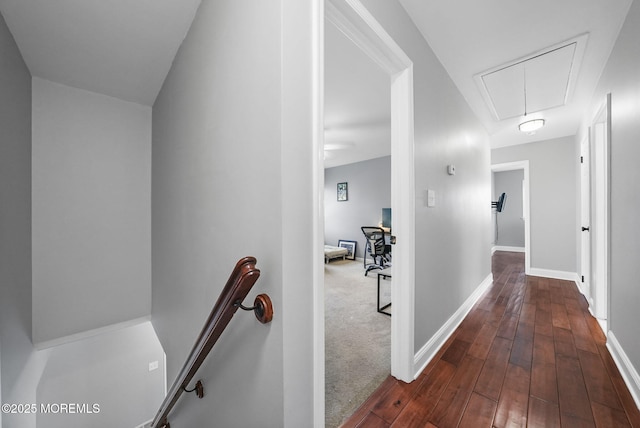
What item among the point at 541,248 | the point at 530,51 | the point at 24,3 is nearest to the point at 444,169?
the point at 530,51

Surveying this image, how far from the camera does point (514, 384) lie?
5.12 feet

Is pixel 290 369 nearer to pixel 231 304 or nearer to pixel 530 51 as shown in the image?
pixel 231 304

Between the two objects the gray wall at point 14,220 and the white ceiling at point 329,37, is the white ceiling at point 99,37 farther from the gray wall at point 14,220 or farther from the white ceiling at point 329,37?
the gray wall at point 14,220

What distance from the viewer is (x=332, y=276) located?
4602 mm

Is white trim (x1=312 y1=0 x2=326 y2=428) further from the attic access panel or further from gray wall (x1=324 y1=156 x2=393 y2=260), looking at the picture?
gray wall (x1=324 y1=156 x2=393 y2=260)

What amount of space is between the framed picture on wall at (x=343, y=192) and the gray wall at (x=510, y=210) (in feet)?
14.7

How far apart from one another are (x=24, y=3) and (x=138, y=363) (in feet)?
10.2

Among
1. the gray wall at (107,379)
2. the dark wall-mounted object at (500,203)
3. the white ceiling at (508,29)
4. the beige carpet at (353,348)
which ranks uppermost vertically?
the white ceiling at (508,29)

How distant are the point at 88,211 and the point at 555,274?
257 inches

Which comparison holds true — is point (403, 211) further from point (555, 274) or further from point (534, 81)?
point (555, 274)

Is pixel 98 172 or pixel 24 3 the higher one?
pixel 24 3

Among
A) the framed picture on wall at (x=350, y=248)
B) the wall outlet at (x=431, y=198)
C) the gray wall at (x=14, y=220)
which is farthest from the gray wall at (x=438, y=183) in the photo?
the framed picture on wall at (x=350, y=248)

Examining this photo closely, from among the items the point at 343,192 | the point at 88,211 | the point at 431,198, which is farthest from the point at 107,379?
the point at 343,192

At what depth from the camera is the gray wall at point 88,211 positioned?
2010 mm
